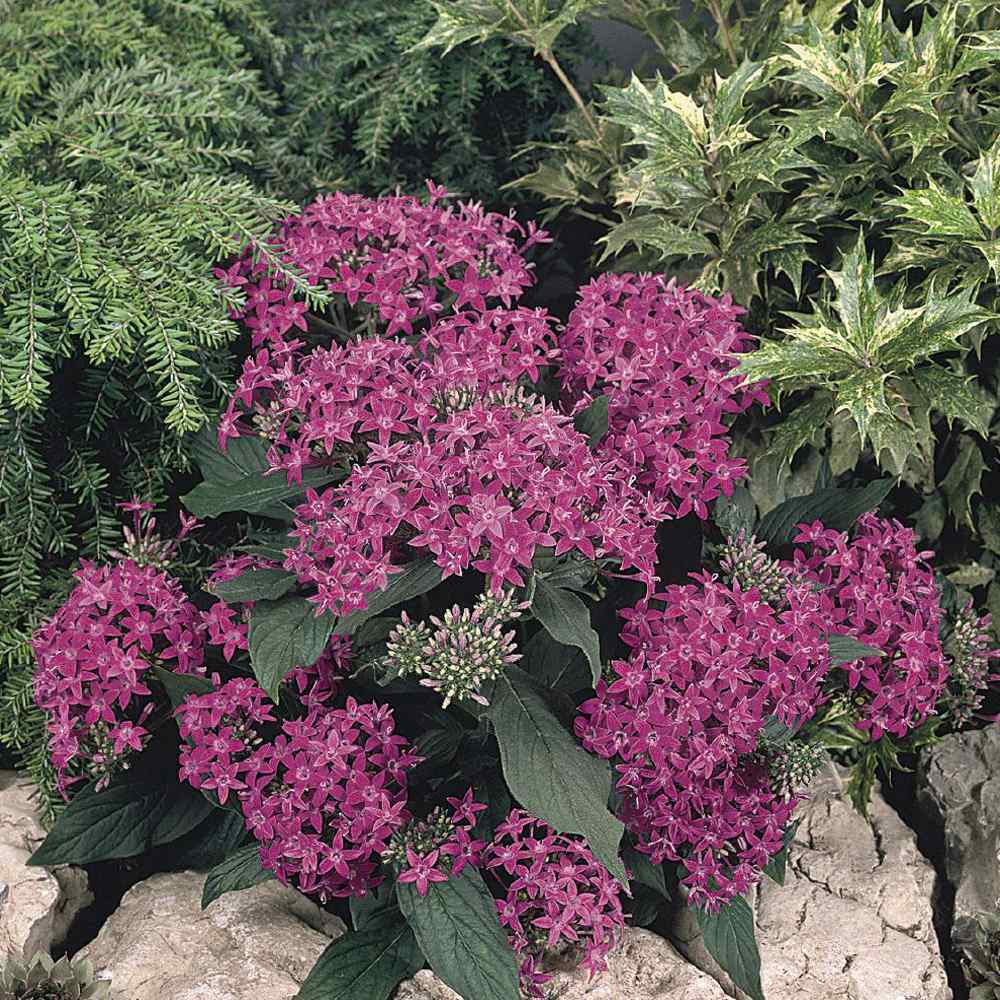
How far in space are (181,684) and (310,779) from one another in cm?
29

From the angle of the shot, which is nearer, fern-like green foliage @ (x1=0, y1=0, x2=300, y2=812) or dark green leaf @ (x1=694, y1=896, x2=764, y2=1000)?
dark green leaf @ (x1=694, y1=896, x2=764, y2=1000)

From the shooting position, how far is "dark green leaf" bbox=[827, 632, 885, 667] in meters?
1.81

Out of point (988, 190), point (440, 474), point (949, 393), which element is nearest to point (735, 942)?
point (440, 474)

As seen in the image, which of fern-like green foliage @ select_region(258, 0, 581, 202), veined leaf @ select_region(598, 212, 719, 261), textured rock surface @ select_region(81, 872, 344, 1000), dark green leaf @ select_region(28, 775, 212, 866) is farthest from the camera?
fern-like green foliage @ select_region(258, 0, 581, 202)

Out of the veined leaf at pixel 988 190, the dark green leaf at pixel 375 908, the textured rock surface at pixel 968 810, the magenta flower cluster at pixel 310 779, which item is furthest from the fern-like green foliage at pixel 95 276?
the textured rock surface at pixel 968 810

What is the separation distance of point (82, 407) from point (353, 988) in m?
1.15

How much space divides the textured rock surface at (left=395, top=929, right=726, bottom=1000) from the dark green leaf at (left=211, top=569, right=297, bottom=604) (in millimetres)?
638

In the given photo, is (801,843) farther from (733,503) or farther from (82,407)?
(82,407)

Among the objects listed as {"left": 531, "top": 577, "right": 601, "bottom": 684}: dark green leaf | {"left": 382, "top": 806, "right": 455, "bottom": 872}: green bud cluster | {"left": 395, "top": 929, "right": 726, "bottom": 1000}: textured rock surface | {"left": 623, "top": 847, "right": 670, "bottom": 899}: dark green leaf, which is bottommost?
{"left": 395, "top": 929, "right": 726, "bottom": 1000}: textured rock surface

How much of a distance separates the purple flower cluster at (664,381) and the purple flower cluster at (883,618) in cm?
23

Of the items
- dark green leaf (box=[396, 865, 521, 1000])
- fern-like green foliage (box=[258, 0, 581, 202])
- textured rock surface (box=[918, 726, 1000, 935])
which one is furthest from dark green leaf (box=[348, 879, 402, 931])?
fern-like green foliage (box=[258, 0, 581, 202])

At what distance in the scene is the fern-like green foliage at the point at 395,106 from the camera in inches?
106

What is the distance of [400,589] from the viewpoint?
159cm

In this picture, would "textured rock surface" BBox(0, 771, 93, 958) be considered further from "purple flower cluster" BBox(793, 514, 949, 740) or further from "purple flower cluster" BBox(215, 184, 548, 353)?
"purple flower cluster" BBox(793, 514, 949, 740)
